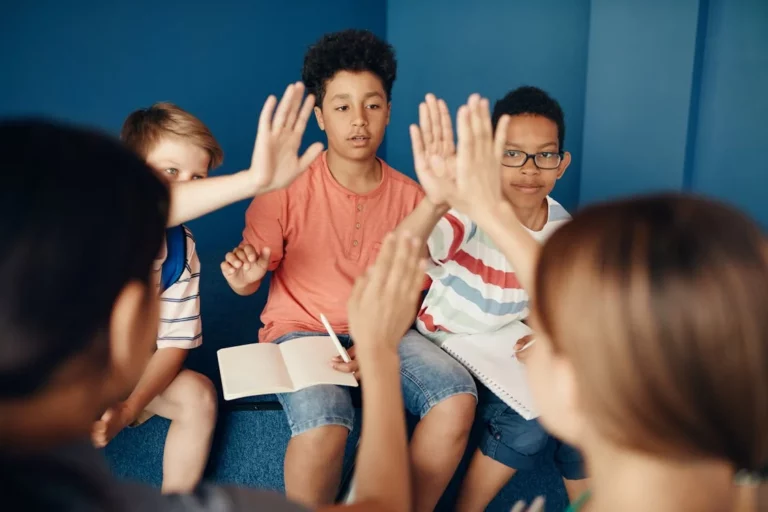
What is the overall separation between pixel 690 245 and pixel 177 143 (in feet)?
4.02

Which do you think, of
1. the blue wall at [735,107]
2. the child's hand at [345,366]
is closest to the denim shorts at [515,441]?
the child's hand at [345,366]

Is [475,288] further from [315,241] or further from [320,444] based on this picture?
[320,444]

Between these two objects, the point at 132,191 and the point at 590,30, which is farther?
the point at 590,30

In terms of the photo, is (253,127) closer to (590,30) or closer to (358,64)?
(358,64)

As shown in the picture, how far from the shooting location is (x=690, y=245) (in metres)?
0.56

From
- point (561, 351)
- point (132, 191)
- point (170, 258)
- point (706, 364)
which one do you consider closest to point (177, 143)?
point (170, 258)

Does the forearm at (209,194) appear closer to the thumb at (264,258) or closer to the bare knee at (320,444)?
the thumb at (264,258)

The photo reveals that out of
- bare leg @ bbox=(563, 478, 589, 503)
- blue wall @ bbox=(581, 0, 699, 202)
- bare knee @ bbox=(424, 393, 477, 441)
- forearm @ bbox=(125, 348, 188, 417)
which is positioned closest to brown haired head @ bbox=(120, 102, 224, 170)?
forearm @ bbox=(125, 348, 188, 417)

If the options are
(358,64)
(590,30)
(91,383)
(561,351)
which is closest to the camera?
(91,383)

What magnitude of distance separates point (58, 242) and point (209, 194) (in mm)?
751

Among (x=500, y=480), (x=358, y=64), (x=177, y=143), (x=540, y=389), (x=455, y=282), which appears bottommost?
(x=500, y=480)

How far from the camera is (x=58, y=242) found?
0.47 metres

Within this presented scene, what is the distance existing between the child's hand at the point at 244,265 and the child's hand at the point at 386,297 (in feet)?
2.28

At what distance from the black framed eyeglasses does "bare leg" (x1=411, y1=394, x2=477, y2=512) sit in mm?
618
